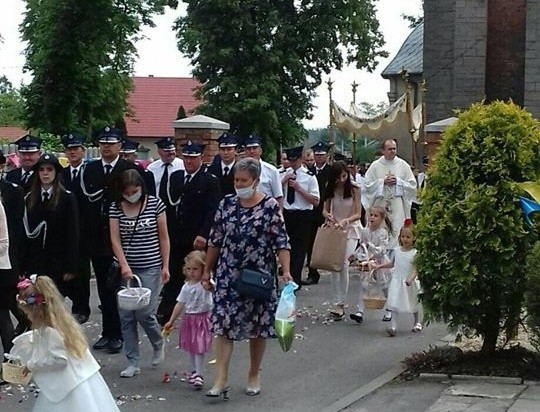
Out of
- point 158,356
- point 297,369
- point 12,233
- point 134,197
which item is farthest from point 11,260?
point 297,369

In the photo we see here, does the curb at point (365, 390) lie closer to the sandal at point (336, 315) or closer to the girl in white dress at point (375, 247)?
the girl in white dress at point (375, 247)

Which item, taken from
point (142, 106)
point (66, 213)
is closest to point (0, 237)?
point (66, 213)

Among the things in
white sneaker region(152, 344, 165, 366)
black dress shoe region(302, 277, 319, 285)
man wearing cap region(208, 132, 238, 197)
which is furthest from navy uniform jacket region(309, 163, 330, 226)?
white sneaker region(152, 344, 165, 366)

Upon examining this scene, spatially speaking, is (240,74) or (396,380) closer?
(396,380)

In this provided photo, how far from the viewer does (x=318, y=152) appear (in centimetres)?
1681

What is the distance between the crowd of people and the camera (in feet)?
28.3

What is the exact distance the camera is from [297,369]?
9961mm

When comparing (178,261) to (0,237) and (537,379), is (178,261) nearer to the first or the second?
(0,237)

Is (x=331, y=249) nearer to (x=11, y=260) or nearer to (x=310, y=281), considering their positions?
(x=310, y=281)

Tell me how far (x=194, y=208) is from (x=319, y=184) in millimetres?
4584

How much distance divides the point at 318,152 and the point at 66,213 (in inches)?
280

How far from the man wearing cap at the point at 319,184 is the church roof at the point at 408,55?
37082mm

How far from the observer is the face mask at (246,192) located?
8641mm

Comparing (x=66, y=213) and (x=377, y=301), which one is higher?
(x=66, y=213)
